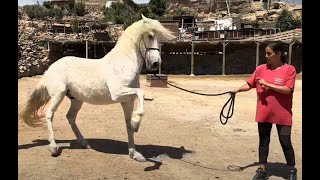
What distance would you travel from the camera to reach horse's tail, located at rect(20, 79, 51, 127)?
242 inches

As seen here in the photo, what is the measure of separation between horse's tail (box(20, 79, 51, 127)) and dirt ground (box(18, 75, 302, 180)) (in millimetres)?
471

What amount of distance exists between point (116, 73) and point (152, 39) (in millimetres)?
725

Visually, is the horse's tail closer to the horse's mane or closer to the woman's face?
the horse's mane

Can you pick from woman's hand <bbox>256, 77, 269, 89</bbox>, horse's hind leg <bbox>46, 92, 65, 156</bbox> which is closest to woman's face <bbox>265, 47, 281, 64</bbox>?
woman's hand <bbox>256, 77, 269, 89</bbox>

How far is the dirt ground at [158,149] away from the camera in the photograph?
5066 mm

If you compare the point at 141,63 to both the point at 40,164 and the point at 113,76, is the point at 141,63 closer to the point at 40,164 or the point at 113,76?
the point at 113,76

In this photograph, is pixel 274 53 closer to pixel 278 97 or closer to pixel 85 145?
pixel 278 97

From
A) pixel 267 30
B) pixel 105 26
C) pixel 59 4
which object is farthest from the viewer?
pixel 59 4

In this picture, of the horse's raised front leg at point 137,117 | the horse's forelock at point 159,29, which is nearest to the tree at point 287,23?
the horse's forelock at point 159,29

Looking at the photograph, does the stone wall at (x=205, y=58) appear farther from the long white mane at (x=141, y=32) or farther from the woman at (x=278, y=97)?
the woman at (x=278, y=97)

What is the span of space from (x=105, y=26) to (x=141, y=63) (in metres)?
43.6
